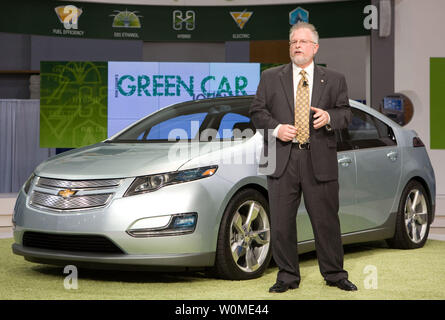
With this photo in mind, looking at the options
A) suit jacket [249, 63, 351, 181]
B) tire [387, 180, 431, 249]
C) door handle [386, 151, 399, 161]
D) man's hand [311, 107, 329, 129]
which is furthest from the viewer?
tire [387, 180, 431, 249]

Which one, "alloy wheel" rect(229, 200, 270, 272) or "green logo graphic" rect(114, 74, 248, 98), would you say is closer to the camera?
"alloy wheel" rect(229, 200, 270, 272)

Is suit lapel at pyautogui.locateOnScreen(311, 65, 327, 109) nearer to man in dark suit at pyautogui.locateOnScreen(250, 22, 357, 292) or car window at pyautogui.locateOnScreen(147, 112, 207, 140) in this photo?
man in dark suit at pyautogui.locateOnScreen(250, 22, 357, 292)

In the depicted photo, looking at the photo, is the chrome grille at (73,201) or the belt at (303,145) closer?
the belt at (303,145)

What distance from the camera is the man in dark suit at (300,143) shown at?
167 inches

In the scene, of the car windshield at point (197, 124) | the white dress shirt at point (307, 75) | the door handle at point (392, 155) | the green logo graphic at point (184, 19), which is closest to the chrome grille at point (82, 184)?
the car windshield at point (197, 124)

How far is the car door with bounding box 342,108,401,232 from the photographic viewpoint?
566 centimetres

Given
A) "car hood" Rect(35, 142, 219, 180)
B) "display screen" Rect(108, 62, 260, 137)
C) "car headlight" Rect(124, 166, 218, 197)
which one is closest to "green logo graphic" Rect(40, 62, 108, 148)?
"display screen" Rect(108, 62, 260, 137)

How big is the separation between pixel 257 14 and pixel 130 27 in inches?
76.9

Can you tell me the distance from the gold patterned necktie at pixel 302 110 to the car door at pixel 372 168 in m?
1.48

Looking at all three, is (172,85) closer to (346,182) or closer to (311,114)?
(346,182)

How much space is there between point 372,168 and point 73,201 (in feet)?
8.22

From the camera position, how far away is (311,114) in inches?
168

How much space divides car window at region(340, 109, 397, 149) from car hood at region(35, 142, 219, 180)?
4.85 ft

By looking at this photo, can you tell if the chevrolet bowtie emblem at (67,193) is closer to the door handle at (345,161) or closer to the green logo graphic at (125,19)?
the door handle at (345,161)
